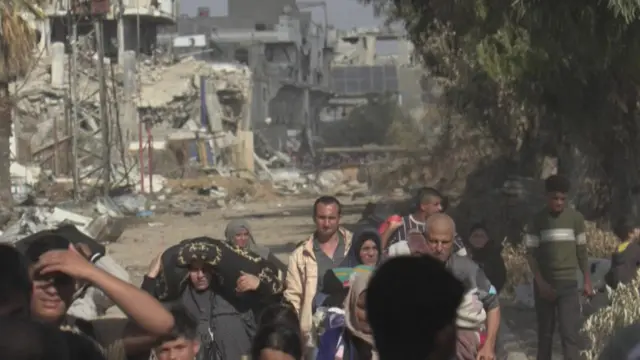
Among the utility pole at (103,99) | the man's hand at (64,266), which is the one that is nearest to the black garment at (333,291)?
the man's hand at (64,266)

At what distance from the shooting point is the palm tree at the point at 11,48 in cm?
1914

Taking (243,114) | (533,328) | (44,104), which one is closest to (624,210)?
(533,328)

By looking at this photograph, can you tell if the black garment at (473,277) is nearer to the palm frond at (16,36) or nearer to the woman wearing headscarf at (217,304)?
the woman wearing headscarf at (217,304)

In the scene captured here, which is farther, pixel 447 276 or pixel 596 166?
pixel 596 166

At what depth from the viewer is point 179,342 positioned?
217 inches

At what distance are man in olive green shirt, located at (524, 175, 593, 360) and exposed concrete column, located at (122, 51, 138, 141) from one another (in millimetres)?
50694

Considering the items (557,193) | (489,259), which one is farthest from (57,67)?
(557,193)

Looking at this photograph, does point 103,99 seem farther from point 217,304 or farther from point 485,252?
point 217,304

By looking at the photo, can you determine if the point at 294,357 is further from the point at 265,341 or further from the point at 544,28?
the point at 544,28

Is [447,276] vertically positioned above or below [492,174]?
above

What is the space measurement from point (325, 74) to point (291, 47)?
1071 centimetres

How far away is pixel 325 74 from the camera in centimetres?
11225

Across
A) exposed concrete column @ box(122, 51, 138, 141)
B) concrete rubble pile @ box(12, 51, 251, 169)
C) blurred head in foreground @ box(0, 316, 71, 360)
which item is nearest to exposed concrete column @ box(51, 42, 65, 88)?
concrete rubble pile @ box(12, 51, 251, 169)

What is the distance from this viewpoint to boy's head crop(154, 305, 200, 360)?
546 cm
